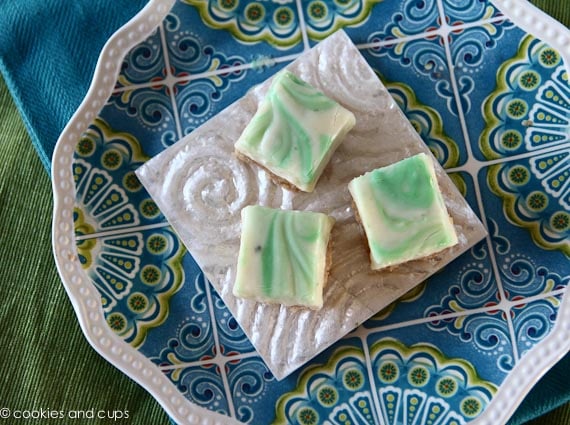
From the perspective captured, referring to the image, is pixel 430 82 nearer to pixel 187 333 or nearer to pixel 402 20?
pixel 402 20

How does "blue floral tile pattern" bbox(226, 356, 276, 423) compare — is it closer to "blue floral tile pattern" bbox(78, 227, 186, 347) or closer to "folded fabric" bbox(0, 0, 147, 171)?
"blue floral tile pattern" bbox(78, 227, 186, 347)

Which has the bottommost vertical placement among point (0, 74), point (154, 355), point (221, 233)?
point (154, 355)

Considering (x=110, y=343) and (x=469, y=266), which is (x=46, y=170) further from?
(x=469, y=266)

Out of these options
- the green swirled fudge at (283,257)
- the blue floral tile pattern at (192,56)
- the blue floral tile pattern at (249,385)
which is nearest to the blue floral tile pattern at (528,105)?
the green swirled fudge at (283,257)

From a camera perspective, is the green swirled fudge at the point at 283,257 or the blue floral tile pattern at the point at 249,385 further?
the blue floral tile pattern at the point at 249,385

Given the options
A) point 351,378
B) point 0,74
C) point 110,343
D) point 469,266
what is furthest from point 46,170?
point 469,266

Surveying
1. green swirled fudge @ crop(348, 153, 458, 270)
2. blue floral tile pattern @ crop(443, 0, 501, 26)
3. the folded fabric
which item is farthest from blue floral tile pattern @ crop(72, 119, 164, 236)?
blue floral tile pattern @ crop(443, 0, 501, 26)

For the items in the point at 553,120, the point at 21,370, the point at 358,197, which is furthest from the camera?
the point at 21,370

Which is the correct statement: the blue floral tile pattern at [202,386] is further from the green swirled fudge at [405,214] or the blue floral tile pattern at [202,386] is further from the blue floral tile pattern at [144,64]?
the blue floral tile pattern at [144,64]
